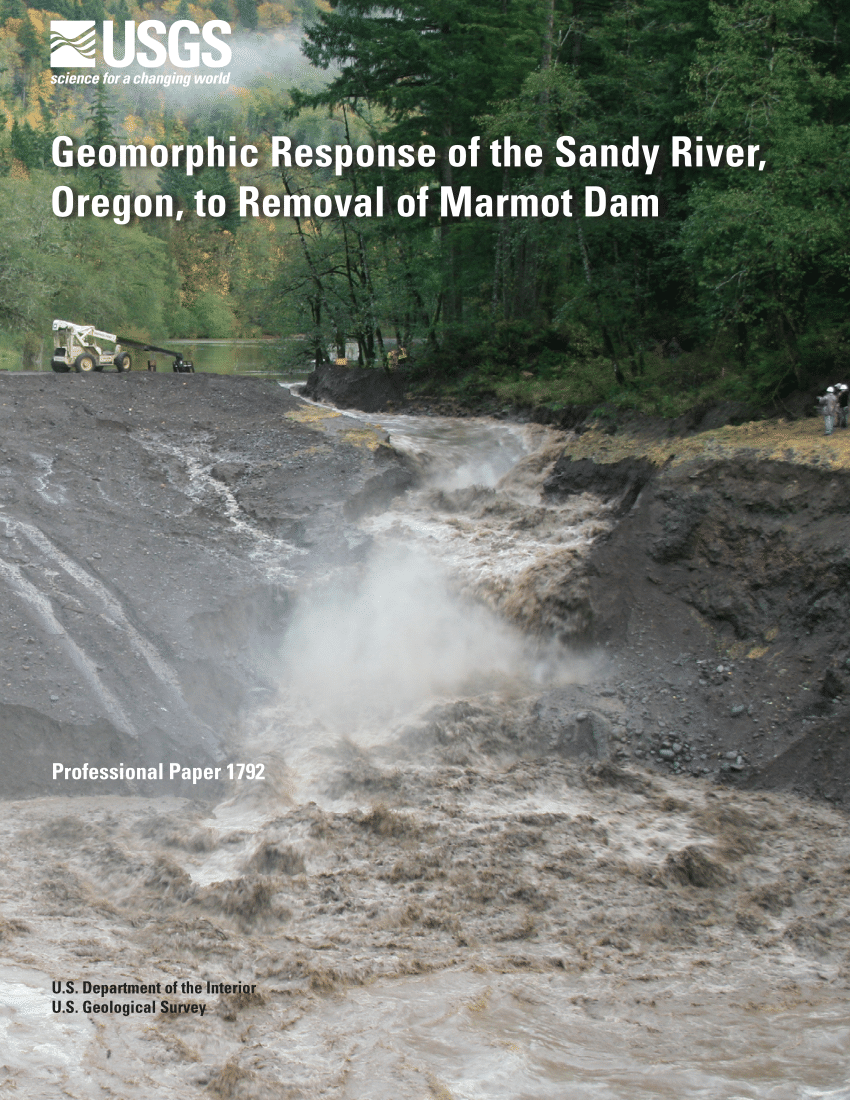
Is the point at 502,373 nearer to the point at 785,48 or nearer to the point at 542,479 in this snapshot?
the point at 542,479

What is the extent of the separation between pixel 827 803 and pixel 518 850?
3606mm

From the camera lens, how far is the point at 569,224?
20.3 meters

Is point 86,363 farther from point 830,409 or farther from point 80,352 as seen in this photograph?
point 830,409

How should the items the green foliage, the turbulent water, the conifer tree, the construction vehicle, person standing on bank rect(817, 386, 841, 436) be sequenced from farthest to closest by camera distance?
1. the green foliage
2. the conifer tree
3. the construction vehicle
4. person standing on bank rect(817, 386, 841, 436)
5. the turbulent water

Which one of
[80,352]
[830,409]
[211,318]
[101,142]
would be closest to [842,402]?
[830,409]

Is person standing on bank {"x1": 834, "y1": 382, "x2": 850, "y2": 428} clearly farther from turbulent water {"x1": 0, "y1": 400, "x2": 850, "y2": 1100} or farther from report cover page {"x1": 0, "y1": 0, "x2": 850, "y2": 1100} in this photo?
turbulent water {"x1": 0, "y1": 400, "x2": 850, "y2": 1100}

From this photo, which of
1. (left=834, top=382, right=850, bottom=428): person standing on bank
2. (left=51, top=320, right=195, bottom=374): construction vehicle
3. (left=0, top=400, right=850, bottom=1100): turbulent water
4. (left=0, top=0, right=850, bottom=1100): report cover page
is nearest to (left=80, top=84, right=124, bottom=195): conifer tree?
(left=51, top=320, right=195, bottom=374): construction vehicle

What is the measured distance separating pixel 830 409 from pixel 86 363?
20045mm

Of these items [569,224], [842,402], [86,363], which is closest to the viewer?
[842,402]

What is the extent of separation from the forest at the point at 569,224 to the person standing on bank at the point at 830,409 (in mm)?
1738

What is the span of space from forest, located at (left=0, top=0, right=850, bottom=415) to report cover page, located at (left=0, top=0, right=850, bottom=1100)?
0.15 metres

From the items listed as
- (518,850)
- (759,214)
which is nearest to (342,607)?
(518,850)

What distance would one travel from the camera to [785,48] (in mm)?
14250

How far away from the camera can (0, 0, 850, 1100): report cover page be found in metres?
6.04
